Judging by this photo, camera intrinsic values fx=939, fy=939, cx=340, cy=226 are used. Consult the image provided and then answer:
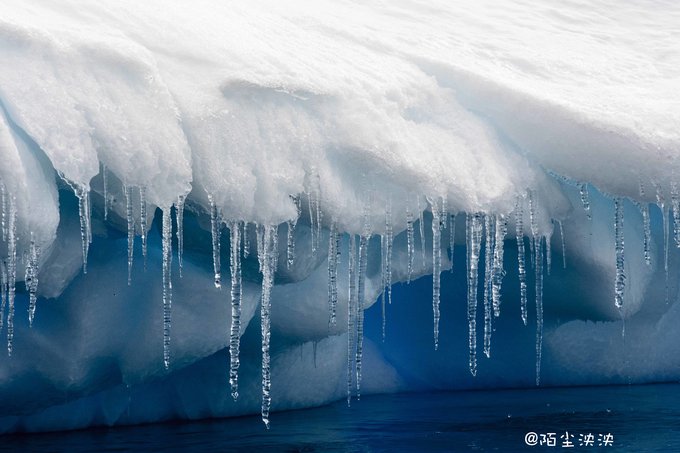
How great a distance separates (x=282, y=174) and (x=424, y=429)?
2.69 meters

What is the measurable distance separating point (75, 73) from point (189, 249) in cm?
184

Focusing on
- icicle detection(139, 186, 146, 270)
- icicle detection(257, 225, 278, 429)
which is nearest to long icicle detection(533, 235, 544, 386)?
icicle detection(257, 225, 278, 429)

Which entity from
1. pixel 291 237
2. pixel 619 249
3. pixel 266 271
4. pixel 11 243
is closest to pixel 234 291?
pixel 266 271

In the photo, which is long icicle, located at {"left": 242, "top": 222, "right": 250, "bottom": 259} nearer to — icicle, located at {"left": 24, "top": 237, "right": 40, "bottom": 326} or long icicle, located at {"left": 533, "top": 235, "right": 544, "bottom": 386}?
icicle, located at {"left": 24, "top": 237, "right": 40, "bottom": 326}

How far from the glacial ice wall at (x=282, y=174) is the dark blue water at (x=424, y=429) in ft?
1.38

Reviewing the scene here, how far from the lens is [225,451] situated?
6.04 meters

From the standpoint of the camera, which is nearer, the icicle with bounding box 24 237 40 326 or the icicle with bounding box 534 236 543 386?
the icicle with bounding box 24 237 40 326

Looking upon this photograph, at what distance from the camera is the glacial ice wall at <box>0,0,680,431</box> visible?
498cm

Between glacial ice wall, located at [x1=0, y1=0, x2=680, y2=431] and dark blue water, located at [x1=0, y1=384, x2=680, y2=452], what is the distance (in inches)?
16.5

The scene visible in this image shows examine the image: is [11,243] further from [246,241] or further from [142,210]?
[246,241]

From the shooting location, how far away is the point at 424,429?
23.2 feet

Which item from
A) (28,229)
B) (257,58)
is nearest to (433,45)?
(257,58)

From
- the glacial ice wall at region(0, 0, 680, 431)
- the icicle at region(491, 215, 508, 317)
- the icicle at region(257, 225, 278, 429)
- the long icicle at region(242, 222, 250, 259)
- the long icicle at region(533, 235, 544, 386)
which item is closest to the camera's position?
the glacial ice wall at region(0, 0, 680, 431)

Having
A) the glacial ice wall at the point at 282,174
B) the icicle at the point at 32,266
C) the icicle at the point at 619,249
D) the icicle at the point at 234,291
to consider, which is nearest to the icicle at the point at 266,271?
the glacial ice wall at the point at 282,174
